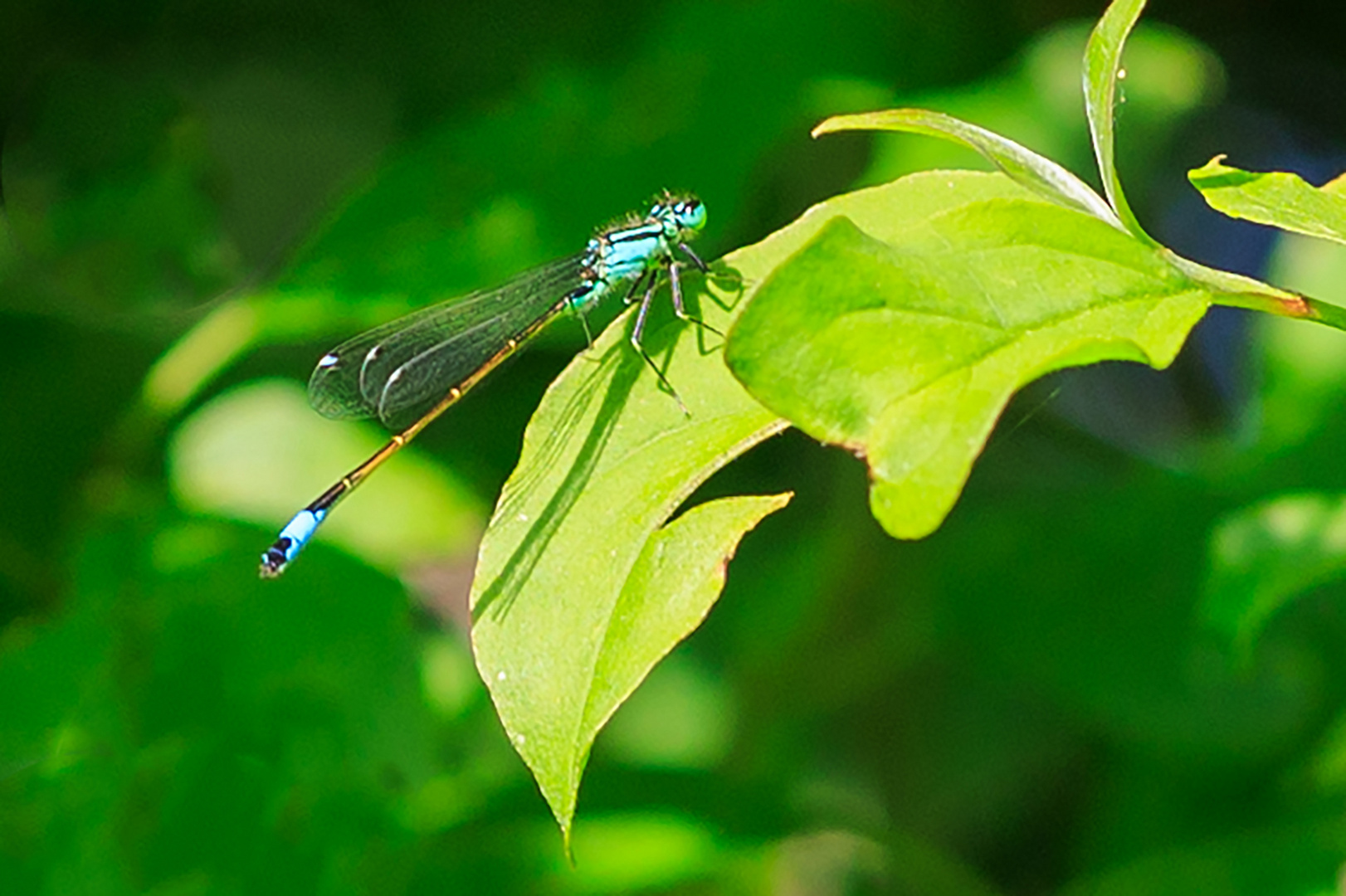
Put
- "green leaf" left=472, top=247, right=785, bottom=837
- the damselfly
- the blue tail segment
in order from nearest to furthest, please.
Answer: "green leaf" left=472, top=247, right=785, bottom=837 < the blue tail segment < the damselfly

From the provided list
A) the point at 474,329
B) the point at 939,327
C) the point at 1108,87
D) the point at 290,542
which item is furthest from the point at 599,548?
the point at 474,329

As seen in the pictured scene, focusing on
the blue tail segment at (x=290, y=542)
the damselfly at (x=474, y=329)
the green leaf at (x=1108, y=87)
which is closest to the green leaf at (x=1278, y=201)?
the green leaf at (x=1108, y=87)

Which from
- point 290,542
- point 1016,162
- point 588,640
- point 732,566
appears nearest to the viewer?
point 1016,162

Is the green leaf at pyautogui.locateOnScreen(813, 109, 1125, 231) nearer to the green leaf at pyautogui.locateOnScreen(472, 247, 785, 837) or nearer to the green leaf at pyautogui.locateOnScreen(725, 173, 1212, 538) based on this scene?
the green leaf at pyautogui.locateOnScreen(725, 173, 1212, 538)

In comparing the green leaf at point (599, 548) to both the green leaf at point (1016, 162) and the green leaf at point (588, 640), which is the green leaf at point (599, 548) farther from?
the green leaf at point (1016, 162)

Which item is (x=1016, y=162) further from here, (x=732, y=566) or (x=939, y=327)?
(x=732, y=566)

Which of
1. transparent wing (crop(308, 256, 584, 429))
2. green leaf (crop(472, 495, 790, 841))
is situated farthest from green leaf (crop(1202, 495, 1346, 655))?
green leaf (crop(472, 495, 790, 841))

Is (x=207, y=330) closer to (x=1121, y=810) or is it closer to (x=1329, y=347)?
(x=1121, y=810)
